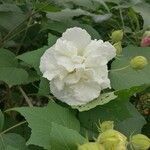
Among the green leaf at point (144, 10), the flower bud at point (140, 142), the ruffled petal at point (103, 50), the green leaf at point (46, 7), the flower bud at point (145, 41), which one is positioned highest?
the ruffled petal at point (103, 50)

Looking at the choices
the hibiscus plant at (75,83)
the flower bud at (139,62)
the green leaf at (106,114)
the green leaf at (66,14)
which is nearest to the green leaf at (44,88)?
the hibiscus plant at (75,83)

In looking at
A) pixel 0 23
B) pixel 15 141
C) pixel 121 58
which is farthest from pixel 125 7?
pixel 15 141

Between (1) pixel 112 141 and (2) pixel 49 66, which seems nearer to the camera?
(1) pixel 112 141

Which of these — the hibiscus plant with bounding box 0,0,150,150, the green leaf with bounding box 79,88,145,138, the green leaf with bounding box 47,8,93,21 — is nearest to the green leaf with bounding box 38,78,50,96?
the hibiscus plant with bounding box 0,0,150,150

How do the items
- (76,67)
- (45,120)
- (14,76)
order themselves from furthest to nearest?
(14,76)
(76,67)
(45,120)

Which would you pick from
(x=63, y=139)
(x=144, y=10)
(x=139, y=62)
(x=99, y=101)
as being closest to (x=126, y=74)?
(x=139, y=62)

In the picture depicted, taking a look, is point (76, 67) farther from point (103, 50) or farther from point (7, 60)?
point (7, 60)

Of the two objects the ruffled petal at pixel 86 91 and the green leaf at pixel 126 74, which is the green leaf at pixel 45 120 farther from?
the green leaf at pixel 126 74
